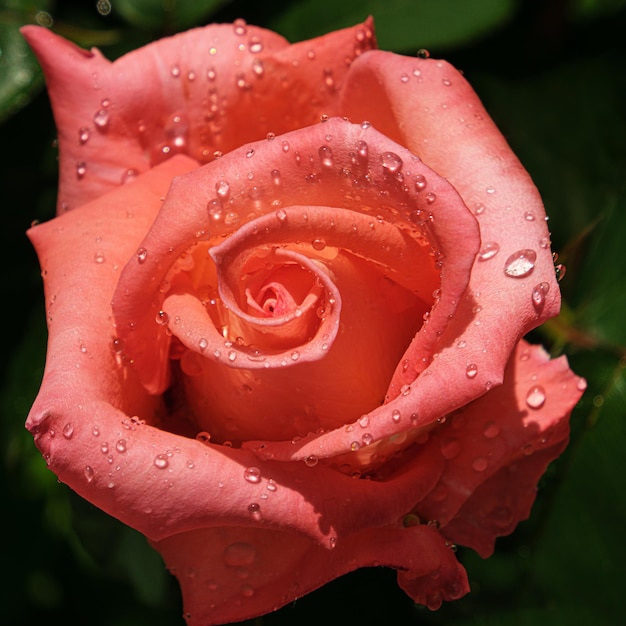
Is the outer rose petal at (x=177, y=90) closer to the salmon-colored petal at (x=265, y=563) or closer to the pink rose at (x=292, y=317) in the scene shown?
the pink rose at (x=292, y=317)

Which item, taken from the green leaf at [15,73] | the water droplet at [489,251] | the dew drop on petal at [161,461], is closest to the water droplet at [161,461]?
the dew drop on petal at [161,461]

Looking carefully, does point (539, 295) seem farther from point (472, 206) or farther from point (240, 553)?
point (240, 553)

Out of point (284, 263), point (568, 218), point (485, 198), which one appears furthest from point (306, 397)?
point (568, 218)

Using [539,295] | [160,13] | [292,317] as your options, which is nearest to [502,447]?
[539,295]

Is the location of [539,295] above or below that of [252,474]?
above

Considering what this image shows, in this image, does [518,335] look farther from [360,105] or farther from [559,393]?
[360,105]

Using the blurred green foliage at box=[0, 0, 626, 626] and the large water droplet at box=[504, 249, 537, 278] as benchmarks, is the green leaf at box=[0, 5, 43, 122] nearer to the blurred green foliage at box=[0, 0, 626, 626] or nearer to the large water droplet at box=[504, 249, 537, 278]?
the blurred green foliage at box=[0, 0, 626, 626]
